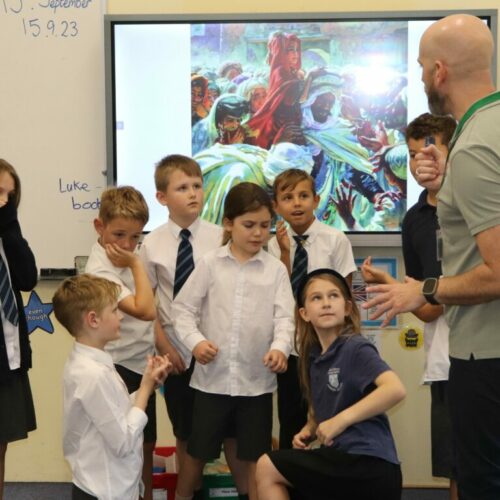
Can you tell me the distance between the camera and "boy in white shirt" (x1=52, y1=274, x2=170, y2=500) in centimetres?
247

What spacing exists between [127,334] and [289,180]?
937 mm

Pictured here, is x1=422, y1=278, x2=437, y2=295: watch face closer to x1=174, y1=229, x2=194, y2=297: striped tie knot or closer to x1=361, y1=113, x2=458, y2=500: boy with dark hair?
x1=361, y1=113, x2=458, y2=500: boy with dark hair

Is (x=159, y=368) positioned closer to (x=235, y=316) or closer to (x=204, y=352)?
(x=204, y=352)

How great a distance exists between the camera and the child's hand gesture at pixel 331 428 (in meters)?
2.51

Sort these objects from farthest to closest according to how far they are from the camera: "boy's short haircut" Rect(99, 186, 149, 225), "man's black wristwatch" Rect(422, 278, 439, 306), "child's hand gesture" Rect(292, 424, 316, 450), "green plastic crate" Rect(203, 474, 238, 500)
→ 1. "green plastic crate" Rect(203, 474, 238, 500)
2. "boy's short haircut" Rect(99, 186, 149, 225)
3. "child's hand gesture" Rect(292, 424, 316, 450)
4. "man's black wristwatch" Rect(422, 278, 439, 306)

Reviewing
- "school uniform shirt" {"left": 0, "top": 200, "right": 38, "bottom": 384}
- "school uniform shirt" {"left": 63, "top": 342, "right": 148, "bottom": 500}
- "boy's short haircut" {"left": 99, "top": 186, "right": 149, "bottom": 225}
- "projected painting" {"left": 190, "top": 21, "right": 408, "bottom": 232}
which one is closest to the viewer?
"school uniform shirt" {"left": 63, "top": 342, "right": 148, "bottom": 500}

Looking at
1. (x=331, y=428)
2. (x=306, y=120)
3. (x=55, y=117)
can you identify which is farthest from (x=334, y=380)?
(x=55, y=117)

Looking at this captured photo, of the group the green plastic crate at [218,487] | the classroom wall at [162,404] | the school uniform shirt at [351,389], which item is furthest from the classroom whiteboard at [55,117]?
the school uniform shirt at [351,389]

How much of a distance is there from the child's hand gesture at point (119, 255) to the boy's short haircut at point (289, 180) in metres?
0.73

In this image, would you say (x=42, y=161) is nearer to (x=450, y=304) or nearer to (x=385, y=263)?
(x=385, y=263)

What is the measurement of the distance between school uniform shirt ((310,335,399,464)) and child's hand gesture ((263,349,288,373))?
0.54 ft

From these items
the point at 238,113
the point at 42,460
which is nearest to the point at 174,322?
the point at 238,113

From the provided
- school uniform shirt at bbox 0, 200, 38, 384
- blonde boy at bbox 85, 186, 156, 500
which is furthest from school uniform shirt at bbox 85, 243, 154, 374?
school uniform shirt at bbox 0, 200, 38, 384

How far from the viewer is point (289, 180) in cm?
341
